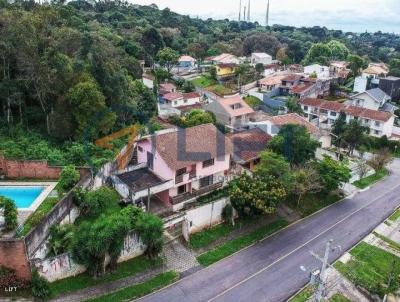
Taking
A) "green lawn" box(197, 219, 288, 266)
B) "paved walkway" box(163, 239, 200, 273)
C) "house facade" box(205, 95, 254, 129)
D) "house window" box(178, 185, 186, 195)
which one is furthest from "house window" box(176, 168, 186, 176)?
"house facade" box(205, 95, 254, 129)

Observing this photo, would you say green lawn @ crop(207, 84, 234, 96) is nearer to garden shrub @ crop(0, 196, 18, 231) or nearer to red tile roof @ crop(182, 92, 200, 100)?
red tile roof @ crop(182, 92, 200, 100)

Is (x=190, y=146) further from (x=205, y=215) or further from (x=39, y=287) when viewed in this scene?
(x=39, y=287)

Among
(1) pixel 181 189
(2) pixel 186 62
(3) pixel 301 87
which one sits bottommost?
(1) pixel 181 189

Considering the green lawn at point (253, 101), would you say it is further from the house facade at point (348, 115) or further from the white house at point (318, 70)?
the white house at point (318, 70)

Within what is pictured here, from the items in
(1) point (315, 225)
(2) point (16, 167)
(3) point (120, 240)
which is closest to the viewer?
(3) point (120, 240)

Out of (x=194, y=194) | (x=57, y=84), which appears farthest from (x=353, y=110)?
(x=57, y=84)

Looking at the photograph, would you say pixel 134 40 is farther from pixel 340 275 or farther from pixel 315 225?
pixel 340 275

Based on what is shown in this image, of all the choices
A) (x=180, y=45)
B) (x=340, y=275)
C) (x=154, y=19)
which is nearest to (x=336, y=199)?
(x=340, y=275)
